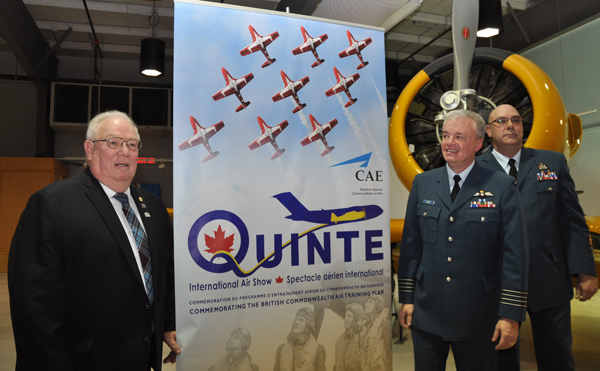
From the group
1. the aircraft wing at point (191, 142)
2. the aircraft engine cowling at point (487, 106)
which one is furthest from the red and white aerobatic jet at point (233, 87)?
the aircraft engine cowling at point (487, 106)

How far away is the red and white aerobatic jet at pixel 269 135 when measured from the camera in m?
1.91

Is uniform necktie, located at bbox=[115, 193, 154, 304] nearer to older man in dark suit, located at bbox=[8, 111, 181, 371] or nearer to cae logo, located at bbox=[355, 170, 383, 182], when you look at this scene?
older man in dark suit, located at bbox=[8, 111, 181, 371]

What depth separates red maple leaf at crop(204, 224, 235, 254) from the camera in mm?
1797

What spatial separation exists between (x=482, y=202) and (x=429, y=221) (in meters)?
0.23

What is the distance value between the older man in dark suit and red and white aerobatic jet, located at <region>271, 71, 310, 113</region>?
739mm

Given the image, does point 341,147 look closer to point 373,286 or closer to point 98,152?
point 373,286

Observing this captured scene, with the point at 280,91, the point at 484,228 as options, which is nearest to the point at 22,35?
the point at 280,91

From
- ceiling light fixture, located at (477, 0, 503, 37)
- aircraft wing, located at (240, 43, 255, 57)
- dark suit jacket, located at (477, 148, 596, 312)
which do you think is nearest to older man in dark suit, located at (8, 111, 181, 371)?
aircraft wing, located at (240, 43, 255, 57)

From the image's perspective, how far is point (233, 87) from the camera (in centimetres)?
187

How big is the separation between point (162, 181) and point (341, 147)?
881cm

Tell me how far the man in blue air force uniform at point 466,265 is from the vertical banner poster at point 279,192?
0.42 meters

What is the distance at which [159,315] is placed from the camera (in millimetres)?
1564

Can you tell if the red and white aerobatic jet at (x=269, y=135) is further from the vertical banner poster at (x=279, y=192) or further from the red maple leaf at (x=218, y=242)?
the red maple leaf at (x=218, y=242)

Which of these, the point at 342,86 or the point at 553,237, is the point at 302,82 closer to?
the point at 342,86
